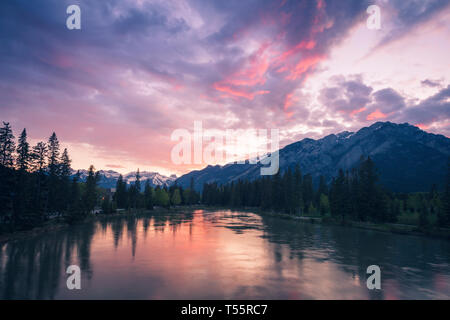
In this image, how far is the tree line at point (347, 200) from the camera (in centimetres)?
6725

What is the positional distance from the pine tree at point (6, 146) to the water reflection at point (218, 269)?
1588 centimetres

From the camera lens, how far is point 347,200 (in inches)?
2992

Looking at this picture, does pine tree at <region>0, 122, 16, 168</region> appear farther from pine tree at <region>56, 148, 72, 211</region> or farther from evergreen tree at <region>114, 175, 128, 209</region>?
evergreen tree at <region>114, 175, 128, 209</region>

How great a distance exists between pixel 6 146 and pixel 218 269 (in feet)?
150

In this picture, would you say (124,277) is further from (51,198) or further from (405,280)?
(51,198)

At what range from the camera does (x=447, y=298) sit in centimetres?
1878

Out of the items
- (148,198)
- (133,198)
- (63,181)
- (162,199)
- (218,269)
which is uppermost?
(63,181)

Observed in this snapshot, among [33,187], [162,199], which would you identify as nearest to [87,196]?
[33,187]

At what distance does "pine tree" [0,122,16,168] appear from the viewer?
144 ft

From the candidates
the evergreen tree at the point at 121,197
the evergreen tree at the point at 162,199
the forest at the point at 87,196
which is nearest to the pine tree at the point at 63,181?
the forest at the point at 87,196

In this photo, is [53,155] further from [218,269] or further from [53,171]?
[218,269]

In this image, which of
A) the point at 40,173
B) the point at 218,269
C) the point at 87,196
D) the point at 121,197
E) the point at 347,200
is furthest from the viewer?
the point at 121,197

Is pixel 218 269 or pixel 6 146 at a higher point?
pixel 6 146
